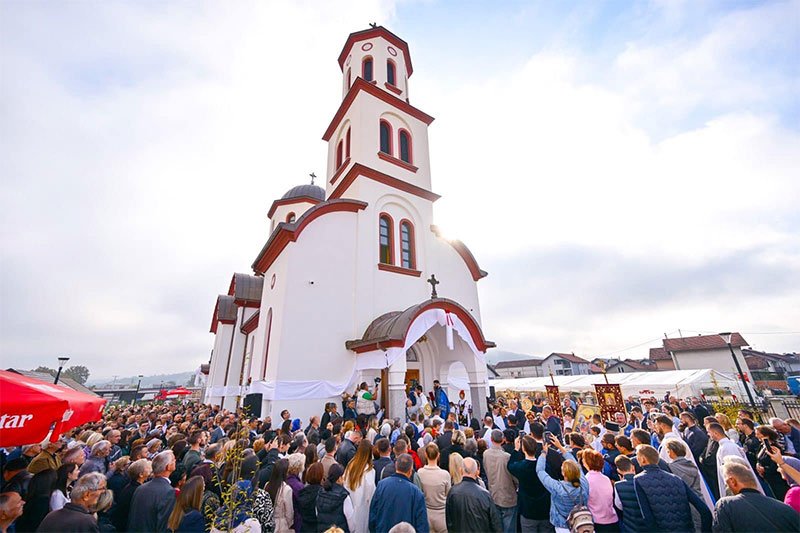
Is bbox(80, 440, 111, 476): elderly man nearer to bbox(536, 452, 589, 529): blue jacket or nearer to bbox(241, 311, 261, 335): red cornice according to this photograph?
bbox(536, 452, 589, 529): blue jacket

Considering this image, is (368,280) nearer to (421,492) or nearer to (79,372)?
(421,492)

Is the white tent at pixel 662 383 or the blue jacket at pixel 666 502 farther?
the white tent at pixel 662 383

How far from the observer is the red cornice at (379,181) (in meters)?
15.4

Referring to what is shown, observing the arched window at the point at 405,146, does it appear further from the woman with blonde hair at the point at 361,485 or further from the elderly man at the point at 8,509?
the elderly man at the point at 8,509

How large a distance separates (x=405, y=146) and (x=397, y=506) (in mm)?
17813

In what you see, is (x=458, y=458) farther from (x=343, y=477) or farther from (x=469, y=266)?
(x=469, y=266)

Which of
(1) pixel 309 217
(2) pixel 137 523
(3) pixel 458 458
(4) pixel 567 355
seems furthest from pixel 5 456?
(4) pixel 567 355

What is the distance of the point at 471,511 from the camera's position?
3676mm

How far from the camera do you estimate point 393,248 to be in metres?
15.5

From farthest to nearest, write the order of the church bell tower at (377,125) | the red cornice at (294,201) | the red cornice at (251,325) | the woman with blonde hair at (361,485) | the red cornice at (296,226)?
the red cornice at (294,201) → the red cornice at (251,325) → the church bell tower at (377,125) → the red cornice at (296,226) → the woman with blonde hair at (361,485)

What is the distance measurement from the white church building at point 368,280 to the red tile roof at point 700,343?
119 feet

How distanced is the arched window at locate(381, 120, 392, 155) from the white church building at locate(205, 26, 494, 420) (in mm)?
56

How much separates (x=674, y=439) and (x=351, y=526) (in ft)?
14.5

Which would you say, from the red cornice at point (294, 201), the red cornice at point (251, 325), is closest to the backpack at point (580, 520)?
the red cornice at point (251, 325)
